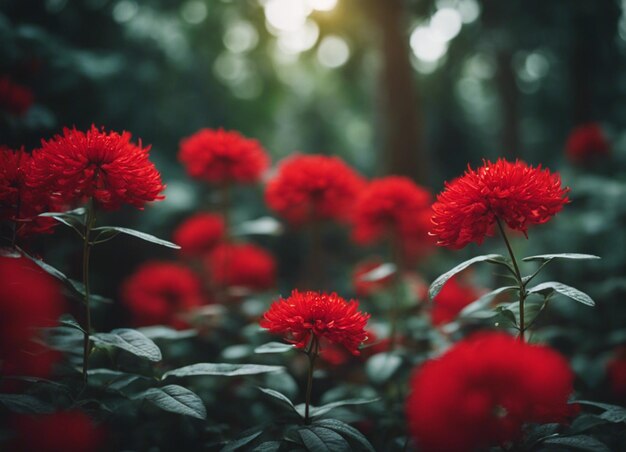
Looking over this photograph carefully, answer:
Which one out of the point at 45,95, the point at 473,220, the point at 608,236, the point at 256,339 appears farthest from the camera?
the point at 608,236

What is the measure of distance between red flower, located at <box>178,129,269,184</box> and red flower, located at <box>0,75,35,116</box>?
2.53 feet

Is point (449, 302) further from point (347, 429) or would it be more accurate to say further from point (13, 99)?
point (13, 99)

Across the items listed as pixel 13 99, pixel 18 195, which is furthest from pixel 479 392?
pixel 13 99

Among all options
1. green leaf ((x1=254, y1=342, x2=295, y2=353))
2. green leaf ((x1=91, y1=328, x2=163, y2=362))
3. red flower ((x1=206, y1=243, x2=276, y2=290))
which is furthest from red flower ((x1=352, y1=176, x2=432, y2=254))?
green leaf ((x1=91, y1=328, x2=163, y2=362))

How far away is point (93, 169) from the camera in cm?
129

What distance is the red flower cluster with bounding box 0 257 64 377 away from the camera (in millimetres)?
1111

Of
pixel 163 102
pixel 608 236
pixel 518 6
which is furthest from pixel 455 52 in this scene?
pixel 163 102

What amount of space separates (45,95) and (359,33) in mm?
3621

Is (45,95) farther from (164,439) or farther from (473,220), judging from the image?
(473,220)

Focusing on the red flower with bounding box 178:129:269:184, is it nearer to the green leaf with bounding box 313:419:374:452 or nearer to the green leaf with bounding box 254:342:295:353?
the green leaf with bounding box 254:342:295:353

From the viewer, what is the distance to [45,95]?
292 cm

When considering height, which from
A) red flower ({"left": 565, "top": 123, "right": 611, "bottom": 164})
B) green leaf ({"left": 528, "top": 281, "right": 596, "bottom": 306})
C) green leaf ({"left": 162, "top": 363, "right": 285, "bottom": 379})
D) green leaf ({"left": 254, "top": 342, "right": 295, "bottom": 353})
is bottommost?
green leaf ({"left": 162, "top": 363, "right": 285, "bottom": 379})

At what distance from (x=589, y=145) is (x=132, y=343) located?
13.4 feet

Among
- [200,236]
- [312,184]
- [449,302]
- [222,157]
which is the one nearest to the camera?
[312,184]
